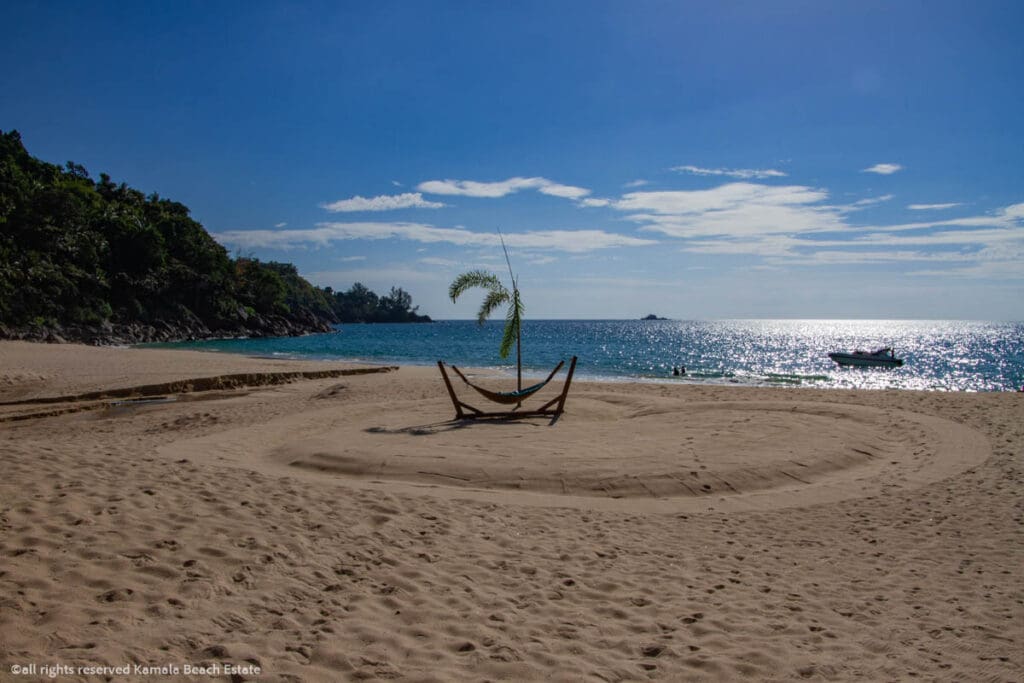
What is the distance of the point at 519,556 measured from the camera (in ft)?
17.2

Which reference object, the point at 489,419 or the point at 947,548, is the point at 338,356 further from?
the point at 947,548

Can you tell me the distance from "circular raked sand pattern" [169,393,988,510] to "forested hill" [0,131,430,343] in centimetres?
4562

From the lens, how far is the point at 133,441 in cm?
1054

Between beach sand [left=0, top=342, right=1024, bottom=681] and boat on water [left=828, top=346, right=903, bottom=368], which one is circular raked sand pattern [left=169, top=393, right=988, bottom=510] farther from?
boat on water [left=828, top=346, right=903, bottom=368]

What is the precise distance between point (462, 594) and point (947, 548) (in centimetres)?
509

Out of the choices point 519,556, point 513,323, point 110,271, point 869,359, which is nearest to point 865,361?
point 869,359

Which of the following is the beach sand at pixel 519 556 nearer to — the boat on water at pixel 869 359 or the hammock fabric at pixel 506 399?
the hammock fabric at pixel 506 399

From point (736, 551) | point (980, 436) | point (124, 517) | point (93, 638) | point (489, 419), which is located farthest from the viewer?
point (489, 419)

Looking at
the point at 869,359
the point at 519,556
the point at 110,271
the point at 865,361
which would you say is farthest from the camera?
the point at 110,271

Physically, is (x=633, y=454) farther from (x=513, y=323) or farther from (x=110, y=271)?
(x=110, y=271)

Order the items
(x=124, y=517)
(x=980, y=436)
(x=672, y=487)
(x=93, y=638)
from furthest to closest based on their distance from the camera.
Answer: (x=980, y=436) < (x=672, y=487) < (x=124, y=517) < (x=93, y=638)

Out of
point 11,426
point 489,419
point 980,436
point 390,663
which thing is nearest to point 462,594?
point 390,663

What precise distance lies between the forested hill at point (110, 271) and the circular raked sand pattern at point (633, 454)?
45.6 m

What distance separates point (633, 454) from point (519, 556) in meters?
4.42
